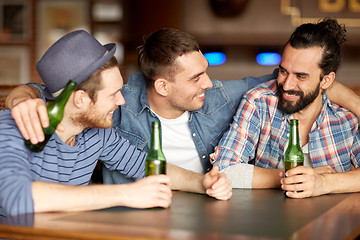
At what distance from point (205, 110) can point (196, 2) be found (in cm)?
297

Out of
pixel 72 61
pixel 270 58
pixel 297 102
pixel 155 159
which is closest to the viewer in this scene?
pixel 155 159

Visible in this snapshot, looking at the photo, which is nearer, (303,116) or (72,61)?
(72,61)

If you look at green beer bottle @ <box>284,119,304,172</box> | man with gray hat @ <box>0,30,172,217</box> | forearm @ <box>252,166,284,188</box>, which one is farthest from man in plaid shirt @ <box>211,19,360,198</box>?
man with gray hat @ <box>0,30,172,217</box>

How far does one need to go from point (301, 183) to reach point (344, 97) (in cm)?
66

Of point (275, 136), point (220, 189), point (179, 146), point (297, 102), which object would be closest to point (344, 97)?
point (297, 102)

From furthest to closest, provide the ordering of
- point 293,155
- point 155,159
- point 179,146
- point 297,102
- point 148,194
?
point 179,146, point 297,102, point 293,155, point 155,159, point 148,194

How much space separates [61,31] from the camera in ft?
18.6

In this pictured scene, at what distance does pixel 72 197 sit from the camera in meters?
1.36

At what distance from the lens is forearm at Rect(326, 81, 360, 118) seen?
86.0 inches

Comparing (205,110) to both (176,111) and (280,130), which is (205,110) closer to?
(176,111)

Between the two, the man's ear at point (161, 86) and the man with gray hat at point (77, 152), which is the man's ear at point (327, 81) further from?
the man with gray hat at point (77, 152)

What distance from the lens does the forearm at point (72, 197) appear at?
1.34 metres

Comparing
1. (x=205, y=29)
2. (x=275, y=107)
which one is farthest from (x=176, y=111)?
(x=205, y=29)

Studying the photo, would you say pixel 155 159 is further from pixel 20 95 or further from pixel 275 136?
pixel 275 136
